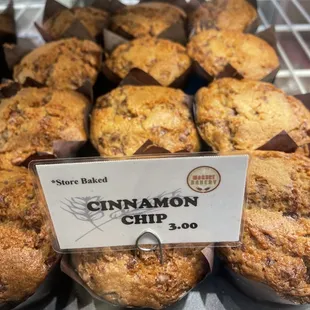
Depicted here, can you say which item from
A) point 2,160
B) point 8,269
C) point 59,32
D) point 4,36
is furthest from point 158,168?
point 4,36

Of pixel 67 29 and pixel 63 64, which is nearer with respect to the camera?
pixel 63 64

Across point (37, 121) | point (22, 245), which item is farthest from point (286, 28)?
point (22, 245)

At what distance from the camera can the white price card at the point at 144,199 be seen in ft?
2.94

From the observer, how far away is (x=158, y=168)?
0.91 m

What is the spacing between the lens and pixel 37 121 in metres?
1.58

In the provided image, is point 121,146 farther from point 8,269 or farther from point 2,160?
point 8,269

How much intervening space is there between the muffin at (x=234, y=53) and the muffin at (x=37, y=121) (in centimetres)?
65

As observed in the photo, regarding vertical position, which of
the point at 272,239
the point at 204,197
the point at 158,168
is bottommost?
the point at 272,239

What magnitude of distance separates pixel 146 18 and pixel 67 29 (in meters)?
0.44

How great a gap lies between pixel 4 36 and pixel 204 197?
1704 mm

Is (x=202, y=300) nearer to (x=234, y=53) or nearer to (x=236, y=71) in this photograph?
(x=236, y=71)

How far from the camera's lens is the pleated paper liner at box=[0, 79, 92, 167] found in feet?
4.65

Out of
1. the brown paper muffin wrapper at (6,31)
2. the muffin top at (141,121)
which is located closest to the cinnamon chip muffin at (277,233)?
the muffin top at (141,121)

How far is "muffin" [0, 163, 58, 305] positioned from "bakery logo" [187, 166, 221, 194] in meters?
0.47
